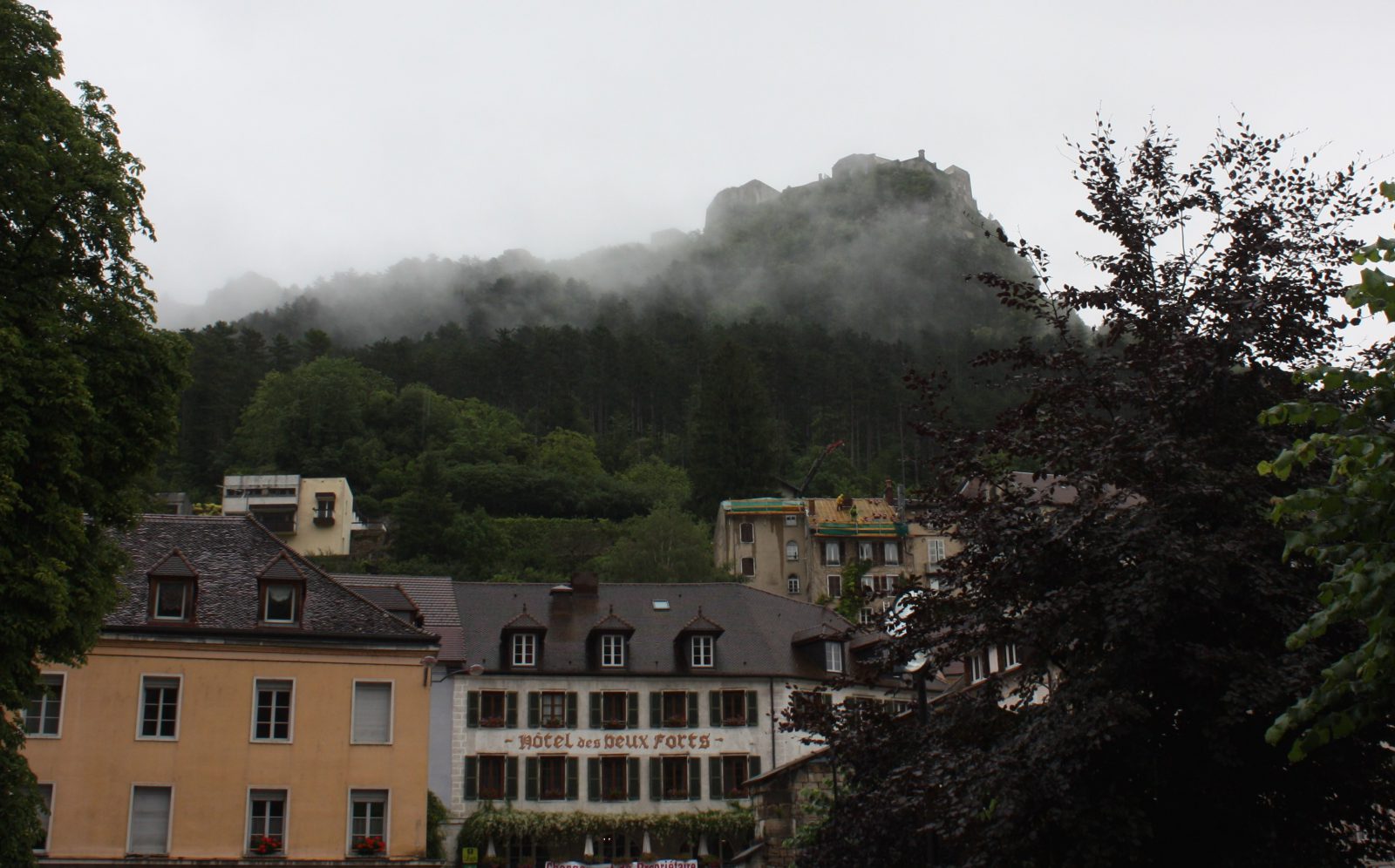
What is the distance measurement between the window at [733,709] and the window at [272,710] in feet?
56.8

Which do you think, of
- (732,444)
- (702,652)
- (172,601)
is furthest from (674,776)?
(732,444)

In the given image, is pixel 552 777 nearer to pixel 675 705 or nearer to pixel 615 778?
pixel 615 778

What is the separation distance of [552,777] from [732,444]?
54295 mm

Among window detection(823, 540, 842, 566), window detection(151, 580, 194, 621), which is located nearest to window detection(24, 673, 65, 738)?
window detection(151, 580, 194, 621)

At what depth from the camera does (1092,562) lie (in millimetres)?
13727

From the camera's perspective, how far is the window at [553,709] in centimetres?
4081

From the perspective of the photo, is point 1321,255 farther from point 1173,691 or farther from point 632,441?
point 632,441

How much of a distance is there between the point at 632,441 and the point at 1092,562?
332 feet

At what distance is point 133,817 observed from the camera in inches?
1009

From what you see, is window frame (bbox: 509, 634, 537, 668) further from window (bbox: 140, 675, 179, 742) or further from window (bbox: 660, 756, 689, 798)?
window (bbox: 140, 675, 179, 742)

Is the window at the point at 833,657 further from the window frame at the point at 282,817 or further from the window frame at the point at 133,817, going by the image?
the window frame at the point at 133,817

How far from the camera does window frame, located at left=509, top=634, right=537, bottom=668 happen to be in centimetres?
4138

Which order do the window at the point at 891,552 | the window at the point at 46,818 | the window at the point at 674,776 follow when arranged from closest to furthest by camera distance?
the window at the point at 46,818
the window at the point at 674,776
the window at the point at 891,552

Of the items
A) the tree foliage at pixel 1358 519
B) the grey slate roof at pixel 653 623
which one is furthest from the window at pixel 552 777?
the tree foliage at pixel 1358 519
